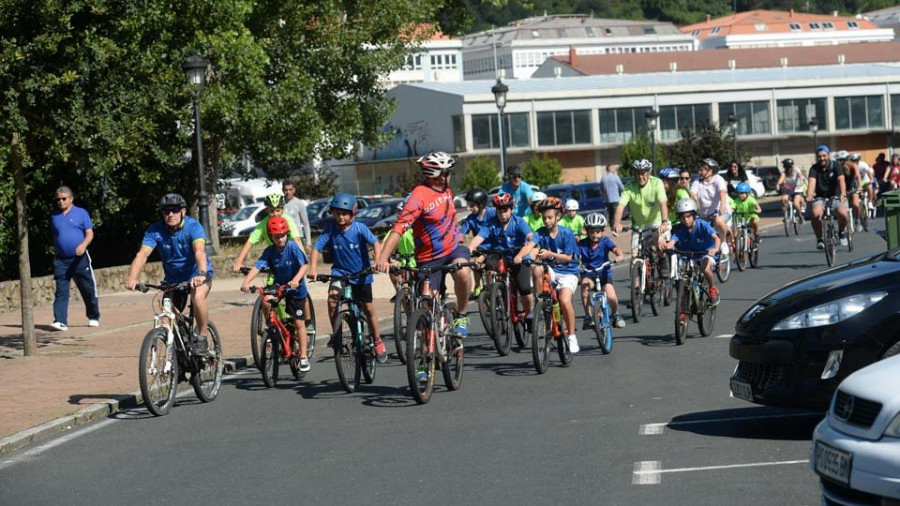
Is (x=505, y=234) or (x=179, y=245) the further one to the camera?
(x=505, y=234)

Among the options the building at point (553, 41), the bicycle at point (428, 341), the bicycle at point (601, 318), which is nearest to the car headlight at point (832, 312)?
the bicycle at point (428, 341)

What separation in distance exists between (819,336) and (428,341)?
11.4 ft

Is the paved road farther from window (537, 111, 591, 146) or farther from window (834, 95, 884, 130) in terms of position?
window (834, 95, 884, 130)

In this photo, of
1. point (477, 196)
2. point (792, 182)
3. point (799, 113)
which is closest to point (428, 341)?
point (477, 196)

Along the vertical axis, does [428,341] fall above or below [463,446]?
above

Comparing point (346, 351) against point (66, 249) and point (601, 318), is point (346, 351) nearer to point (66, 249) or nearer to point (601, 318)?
point (601, 318)

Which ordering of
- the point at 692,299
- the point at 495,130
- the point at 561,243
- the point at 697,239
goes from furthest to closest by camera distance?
the point at 495,130 < the point at 697,239 < the point at 692,299 < the point at 561,243

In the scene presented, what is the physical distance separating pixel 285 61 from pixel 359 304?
79.4 feet

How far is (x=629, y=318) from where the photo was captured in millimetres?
16922

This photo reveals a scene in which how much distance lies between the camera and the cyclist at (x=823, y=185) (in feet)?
70.9

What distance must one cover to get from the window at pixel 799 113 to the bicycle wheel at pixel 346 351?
8823 centimetres

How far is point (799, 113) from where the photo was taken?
97625 mm

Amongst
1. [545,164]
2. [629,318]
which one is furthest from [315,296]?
[545,164]

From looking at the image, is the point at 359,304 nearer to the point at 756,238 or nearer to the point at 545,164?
the point at 756,238
